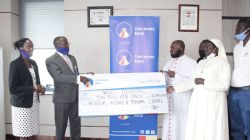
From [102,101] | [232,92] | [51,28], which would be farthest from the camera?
[51,28]

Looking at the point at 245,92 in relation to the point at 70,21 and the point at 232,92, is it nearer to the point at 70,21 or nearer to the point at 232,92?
the point at 232,92

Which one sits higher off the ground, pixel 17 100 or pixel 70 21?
pixel 70 21

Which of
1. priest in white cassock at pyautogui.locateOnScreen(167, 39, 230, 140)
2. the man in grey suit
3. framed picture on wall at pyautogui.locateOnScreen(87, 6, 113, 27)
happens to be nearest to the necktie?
the man in grey suit

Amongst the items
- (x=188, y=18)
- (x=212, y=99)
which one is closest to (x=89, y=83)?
(x=212, y=99)

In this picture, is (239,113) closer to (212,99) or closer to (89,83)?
(212,99)

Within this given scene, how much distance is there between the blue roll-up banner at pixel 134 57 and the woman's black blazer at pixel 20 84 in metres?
1.17

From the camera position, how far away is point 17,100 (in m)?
2.96

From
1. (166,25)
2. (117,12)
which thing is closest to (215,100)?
(166,25)

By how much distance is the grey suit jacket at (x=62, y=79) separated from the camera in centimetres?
330

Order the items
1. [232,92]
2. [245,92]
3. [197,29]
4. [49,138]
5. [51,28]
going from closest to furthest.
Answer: [245,92]
[232,92]
[197,29]
[49,138]
[51,28]

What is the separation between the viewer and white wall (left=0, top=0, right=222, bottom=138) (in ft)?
14.0

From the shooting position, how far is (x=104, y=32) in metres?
4.35

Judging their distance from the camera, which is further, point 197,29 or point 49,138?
point 49,138

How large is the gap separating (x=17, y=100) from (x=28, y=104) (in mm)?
137
